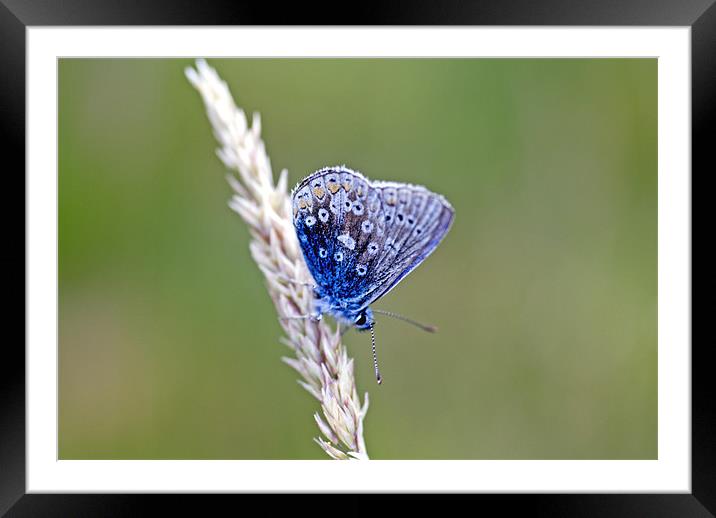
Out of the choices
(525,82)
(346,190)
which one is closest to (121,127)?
(346,190)

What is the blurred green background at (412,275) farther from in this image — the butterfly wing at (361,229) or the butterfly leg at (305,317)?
the butterfly leg at (305,317)

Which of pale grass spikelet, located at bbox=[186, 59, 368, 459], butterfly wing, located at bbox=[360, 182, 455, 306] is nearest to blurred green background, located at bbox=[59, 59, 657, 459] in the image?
pale grass spikelet, located at bbox=[186, 59, 368, 459]

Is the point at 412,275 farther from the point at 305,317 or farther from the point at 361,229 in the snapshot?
the point at 305,317

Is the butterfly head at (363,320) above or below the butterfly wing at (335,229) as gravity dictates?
below

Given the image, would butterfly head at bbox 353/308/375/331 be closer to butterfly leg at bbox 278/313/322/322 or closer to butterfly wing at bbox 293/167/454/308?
butterfly wing at bbox 293/167/454/308
